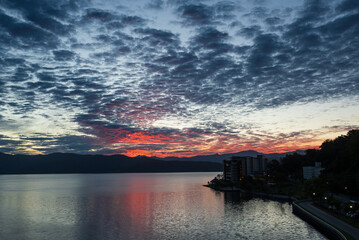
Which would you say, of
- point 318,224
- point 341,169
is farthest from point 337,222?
point 341,169

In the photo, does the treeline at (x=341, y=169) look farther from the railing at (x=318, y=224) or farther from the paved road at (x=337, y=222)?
the paved road at (x=337, y=222)

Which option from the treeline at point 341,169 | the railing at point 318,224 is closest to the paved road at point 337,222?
the railing at point 318,224

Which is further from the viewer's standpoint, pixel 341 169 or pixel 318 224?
pixel 341 169

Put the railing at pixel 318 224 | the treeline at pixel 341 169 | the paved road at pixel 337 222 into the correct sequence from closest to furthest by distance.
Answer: the paved road at pixel 337 222 → the railing at pixel 318 224 → the treeline at pixel 341 169

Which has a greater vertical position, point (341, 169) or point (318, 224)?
point (341, 169)

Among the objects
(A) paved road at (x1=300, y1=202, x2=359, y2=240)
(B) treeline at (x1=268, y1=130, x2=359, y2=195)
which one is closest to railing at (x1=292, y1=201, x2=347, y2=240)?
(A) paved road at (x1=300, y1=202, x2=359, y2=240)

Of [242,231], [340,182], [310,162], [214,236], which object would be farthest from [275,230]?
[310,162]

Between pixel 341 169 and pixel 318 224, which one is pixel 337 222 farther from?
pixel 341 169

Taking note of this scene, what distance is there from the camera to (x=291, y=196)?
120 m

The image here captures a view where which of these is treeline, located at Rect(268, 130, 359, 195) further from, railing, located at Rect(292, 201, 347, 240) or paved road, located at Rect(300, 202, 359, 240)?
paved road, located at Rect(300, 202, 359, 240)

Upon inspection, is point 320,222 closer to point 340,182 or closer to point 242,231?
point 242,231

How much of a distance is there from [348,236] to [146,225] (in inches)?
1704

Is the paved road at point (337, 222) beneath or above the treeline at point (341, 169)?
beneath

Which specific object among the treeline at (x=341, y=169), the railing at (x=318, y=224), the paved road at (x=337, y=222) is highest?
the treeline at (x=341, y=169)
